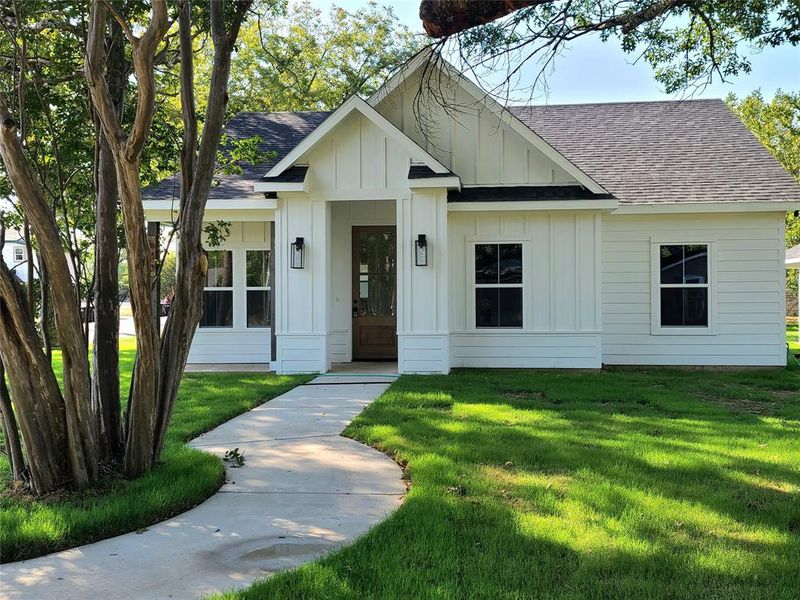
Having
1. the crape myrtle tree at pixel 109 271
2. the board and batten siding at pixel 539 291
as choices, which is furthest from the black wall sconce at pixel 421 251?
the crape myrtle tree at pixel 109 271

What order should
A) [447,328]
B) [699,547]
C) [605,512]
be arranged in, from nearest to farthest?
[699,547], [605,512], [447,328]

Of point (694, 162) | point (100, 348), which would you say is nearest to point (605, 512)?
point (100, 348)

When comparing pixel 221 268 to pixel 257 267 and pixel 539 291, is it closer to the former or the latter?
pixel 257 267

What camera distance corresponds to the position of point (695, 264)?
39.0ft

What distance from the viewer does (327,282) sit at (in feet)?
35.0

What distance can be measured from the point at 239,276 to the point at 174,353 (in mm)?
8070

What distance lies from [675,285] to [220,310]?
8318 mm

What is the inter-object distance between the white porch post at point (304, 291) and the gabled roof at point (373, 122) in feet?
1.92

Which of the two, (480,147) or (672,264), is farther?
(672,264)

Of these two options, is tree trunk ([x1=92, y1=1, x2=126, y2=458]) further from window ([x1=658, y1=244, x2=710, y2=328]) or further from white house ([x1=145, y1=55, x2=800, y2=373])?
window ([x1=658, y1=244, x2=710, y2=328])

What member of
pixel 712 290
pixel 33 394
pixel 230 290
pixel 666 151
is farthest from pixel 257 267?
pixel 33 394

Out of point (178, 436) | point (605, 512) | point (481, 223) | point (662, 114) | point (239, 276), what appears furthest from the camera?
point (662, 114)

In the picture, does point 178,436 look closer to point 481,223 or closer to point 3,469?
point 3,469

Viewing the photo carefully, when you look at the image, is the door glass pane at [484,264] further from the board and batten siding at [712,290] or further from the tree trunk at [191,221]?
the tree trunk at [191,221]
